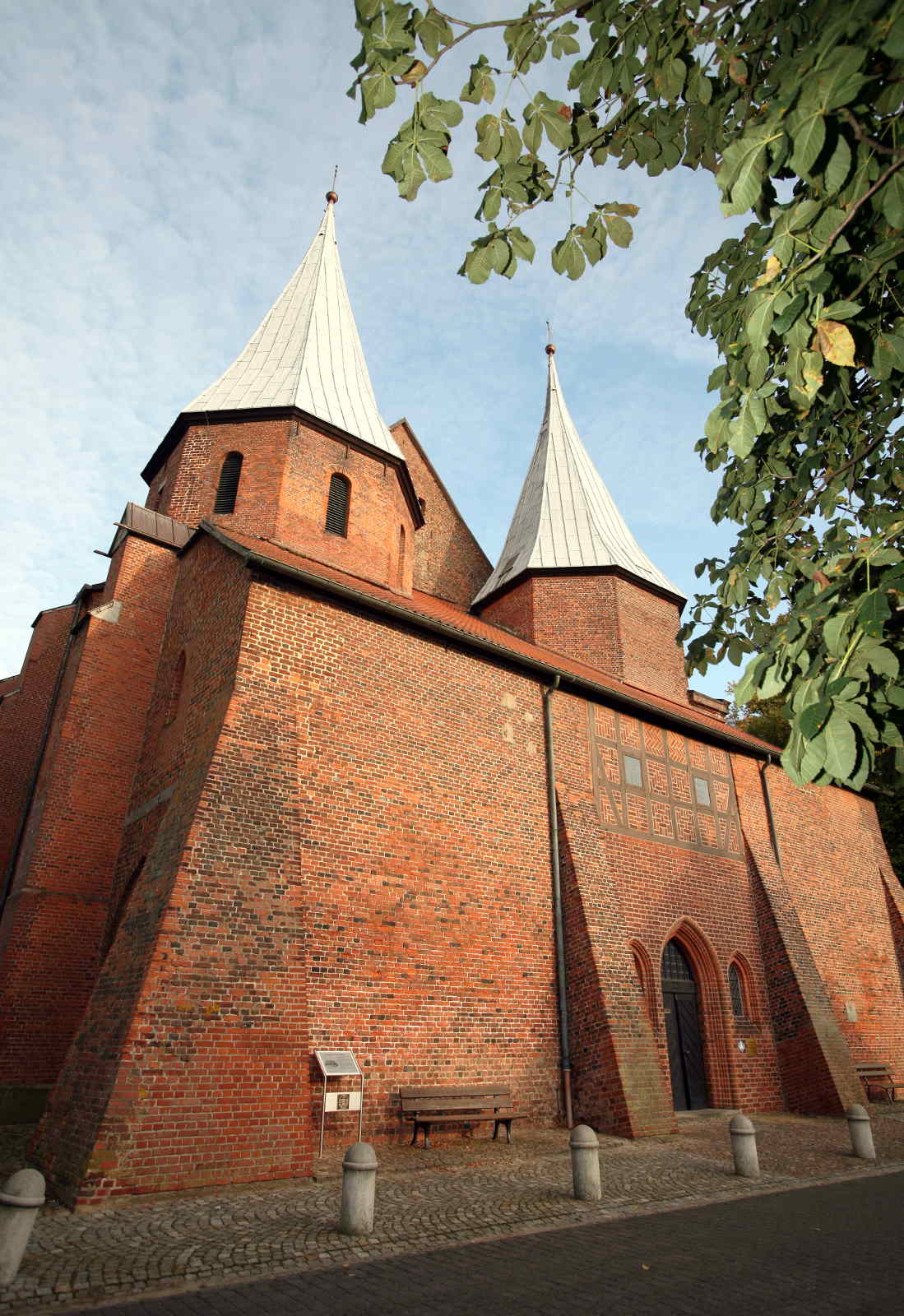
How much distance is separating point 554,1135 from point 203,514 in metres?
11.6

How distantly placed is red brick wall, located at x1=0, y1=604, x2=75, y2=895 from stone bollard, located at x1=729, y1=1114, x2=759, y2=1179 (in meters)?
12.1

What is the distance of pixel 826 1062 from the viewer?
43.5ft

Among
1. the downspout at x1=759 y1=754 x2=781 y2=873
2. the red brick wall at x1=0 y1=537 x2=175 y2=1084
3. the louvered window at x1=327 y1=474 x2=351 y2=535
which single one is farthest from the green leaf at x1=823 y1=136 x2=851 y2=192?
the downspout at x1=759 y1=754 x2=781 y2=873

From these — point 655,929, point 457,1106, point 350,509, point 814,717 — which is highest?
point 350,509

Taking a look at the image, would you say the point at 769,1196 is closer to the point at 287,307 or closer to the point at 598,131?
the point at 598,131

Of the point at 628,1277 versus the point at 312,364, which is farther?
the point at 312,364

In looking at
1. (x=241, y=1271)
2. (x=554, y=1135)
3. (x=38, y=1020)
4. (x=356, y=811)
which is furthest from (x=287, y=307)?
(x=241, y=1271)

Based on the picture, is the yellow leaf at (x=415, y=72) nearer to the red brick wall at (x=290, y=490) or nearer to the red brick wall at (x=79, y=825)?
the red brick wall at (x=79, y=825)

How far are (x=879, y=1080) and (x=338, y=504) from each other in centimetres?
1551

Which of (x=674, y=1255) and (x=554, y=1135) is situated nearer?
(x=674, y=1255)

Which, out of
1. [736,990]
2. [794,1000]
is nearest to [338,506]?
[736,990]

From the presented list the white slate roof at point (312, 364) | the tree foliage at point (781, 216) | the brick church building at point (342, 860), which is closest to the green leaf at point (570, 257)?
the tree foliage at point (781, 216)

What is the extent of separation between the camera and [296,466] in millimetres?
15508

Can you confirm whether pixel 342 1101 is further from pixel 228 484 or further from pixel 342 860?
pixel 228 484
